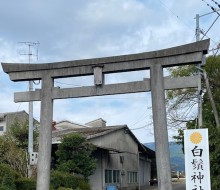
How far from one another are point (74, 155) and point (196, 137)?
1555 cm

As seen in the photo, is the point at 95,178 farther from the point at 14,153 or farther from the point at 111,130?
the point at 14,153

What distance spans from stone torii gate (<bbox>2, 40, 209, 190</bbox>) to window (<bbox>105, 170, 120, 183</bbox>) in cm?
2066

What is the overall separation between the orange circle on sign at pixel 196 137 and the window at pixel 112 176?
22368 millimetres

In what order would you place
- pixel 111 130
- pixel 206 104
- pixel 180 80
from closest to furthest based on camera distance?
1. pixel 180 80
2. pixel 206 104
3. pixel 111 130

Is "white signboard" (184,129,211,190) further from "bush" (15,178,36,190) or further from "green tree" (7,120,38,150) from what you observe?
"green tree" (7,120,38,150)

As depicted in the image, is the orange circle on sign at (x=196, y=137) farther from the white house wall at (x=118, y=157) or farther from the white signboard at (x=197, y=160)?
the white house wall at (x=118, y=157)

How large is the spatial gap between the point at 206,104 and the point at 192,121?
160 cm

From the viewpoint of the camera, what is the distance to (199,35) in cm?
2444

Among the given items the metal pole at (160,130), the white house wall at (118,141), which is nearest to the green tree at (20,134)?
the white house wall at (118,141)

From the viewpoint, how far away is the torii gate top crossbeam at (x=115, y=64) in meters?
11.7

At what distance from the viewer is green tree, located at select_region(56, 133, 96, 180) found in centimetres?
2562

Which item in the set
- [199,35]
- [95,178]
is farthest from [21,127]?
[199,35]

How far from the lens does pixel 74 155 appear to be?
2577 cm

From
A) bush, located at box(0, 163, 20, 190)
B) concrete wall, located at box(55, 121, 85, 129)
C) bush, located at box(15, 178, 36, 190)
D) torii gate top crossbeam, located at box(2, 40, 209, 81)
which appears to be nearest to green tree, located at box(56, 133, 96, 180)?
bush, located at box(15, 178, 36, 190)
